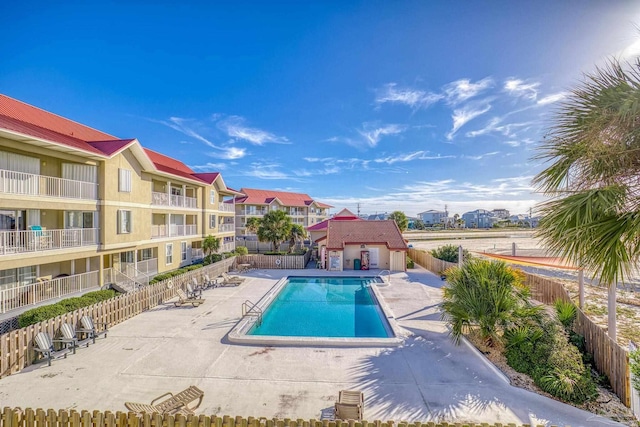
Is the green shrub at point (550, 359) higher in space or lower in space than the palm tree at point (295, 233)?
lower

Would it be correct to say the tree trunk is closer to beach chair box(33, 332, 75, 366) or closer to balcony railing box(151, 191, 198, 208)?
beach chair box(33, 332, 75, 366)

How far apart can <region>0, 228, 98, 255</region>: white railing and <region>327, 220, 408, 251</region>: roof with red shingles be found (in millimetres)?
16850

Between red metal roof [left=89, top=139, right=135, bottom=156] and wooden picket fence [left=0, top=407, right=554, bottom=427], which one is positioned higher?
red metal roof [left=89, top=139, right=135, bottom=156]

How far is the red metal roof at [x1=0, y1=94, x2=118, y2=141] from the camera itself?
14.2m

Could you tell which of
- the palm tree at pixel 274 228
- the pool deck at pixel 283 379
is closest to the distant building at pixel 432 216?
the palm tree at pixel 274 228


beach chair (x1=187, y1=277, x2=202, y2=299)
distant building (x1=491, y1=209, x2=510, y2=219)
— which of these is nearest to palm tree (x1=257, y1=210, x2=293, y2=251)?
beach chair (x1=187, y1=277, x2=202, y2=299)

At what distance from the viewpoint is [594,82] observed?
6379 mm

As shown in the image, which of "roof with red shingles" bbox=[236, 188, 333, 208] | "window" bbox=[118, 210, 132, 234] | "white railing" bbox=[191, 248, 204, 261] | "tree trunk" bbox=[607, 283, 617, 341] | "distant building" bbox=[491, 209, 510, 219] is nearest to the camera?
"tree trunk" bbox=[607, 283, 617, 341]

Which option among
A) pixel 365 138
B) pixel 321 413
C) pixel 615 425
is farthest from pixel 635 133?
pixel 365 138

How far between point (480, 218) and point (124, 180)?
15207 cm

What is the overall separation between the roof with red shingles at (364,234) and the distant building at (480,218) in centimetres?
12736

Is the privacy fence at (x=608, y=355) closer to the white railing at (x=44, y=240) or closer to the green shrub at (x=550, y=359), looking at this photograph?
the green shrub at (x=550, y=359)

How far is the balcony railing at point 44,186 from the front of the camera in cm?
1216

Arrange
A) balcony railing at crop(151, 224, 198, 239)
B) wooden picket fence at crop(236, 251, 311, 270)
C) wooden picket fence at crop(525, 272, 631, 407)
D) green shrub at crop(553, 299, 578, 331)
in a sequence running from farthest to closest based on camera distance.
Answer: wooden picket fence at crop(236, 251, 311, 270), balcony railing at crop(151, 224, 198, 239), green shrub at crop(553, 299, 578, 331), wooden picket fence at crop(525, 272, 631, 407)
